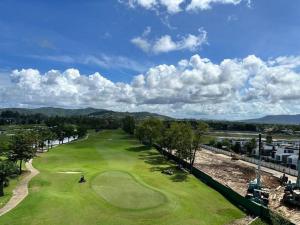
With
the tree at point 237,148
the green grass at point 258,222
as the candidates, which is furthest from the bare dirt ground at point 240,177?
the tree at point 237,148

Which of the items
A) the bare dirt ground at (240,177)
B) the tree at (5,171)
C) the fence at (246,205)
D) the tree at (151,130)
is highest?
the tree at (151,130)

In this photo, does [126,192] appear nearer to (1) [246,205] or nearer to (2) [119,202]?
(2) [119,202]

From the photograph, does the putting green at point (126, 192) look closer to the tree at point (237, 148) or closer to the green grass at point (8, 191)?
the green grass at point (8, 191)

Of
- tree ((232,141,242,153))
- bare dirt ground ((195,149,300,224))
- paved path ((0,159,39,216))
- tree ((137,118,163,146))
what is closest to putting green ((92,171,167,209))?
paved path ((0,159,39,216))

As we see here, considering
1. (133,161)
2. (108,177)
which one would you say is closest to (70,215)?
(108,177)

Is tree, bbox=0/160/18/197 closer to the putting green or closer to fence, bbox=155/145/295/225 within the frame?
the putting green

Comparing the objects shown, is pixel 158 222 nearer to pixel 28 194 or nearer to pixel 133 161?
pixel 28 194

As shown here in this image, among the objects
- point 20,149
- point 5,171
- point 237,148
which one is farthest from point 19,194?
point 237,148
